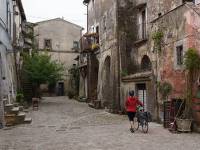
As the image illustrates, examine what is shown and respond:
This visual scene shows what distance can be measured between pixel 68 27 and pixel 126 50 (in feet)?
92.7

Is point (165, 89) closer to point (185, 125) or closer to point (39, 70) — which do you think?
point (185, 125)

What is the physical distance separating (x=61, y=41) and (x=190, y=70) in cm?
3863

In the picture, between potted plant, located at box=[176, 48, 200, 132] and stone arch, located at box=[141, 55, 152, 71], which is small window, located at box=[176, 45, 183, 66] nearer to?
potted plant, located at box=[176, 48, 200, 132]

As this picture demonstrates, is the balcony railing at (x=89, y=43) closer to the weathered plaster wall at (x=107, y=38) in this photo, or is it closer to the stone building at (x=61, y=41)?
the weathered plaster wall at (x=107, y=38)

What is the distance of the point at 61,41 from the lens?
52219 mm

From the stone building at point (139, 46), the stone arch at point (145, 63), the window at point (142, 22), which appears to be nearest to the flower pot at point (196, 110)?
the stone building at point (139, 46)

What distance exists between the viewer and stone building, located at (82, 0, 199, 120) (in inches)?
632

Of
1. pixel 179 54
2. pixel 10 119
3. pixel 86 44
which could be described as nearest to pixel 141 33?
pixel 179 54

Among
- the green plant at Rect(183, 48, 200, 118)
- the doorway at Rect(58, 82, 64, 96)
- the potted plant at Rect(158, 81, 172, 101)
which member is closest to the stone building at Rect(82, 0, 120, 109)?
the potted plant at Rect(158, 81, 172, 101)

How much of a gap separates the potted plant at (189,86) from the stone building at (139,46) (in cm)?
53

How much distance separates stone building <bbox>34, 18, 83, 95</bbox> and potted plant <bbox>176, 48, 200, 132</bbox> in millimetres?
37329

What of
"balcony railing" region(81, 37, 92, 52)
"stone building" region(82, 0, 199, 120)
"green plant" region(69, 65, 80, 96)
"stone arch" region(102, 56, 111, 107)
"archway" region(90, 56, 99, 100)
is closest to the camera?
"stone building" region(82, 0, 199, 120)

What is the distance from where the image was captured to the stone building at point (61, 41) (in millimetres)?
51625

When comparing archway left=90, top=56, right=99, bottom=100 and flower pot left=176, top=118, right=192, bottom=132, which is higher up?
archway left=90, top=56, right=99, bottom=100
